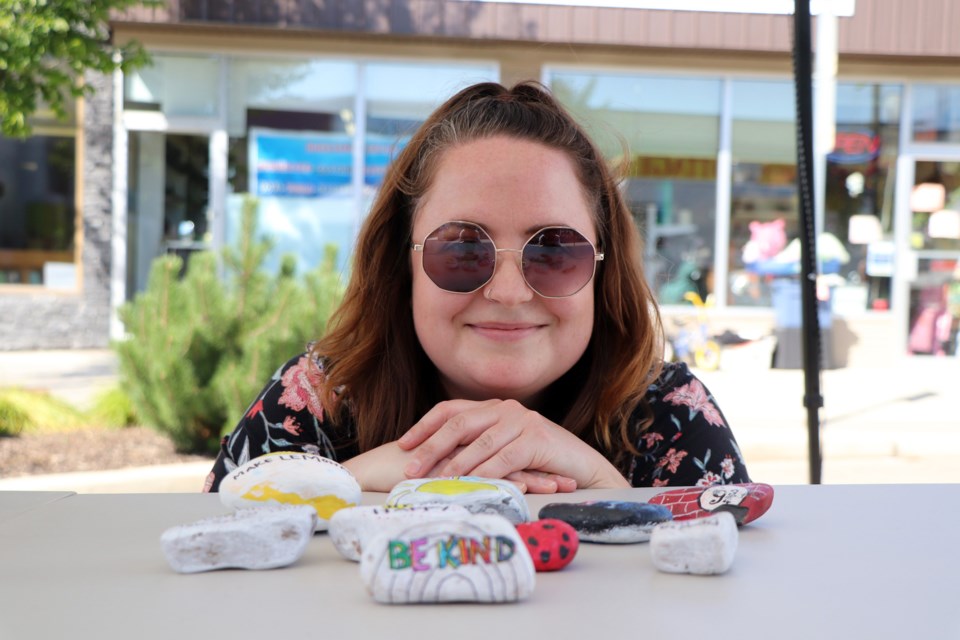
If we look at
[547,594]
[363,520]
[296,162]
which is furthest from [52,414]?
[547,594]

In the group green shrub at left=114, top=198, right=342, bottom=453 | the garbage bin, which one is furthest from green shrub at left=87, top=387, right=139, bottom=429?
the garbage bin

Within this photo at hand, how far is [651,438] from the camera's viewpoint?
71.5 inches

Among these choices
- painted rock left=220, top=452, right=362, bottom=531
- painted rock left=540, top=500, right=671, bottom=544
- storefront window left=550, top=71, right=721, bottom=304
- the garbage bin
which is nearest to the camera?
painted rock left=540, top=500, right=671, bottom=544

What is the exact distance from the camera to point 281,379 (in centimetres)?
193

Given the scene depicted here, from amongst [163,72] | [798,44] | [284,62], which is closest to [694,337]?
[284,62]

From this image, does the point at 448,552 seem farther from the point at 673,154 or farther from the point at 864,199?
the point at 864,199

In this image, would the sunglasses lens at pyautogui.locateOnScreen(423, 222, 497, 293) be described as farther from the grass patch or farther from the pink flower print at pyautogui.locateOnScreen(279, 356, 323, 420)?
the grass patch

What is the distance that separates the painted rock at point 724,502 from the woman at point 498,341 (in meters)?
0.36

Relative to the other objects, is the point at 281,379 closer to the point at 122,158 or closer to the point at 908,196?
the point at 122,158

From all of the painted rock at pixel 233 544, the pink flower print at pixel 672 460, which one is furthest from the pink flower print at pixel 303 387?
the painted rock at pixel 233 544

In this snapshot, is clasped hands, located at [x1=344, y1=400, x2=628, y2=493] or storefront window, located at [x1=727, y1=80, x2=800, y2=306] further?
storefront window, located at [x1=727, y1=80, x2=800, y2=306]

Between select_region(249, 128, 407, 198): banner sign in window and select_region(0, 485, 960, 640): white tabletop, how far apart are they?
9.53 m

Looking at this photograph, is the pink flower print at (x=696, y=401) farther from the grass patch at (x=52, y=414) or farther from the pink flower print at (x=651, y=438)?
the grass patch at (x=52, y=414)

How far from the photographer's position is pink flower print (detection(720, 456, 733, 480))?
1767 mm
